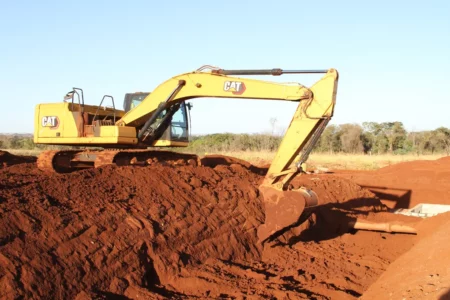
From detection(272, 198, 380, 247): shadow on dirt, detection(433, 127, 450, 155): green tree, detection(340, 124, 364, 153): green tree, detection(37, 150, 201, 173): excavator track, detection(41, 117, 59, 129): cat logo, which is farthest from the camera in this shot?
detection(340, 124, 364, 153): green tree

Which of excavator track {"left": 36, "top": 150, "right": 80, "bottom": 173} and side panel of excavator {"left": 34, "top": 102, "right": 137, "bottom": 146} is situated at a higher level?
side panel of excavator {"left": 34, "top": 102, "right": 137, "bottom": 146}

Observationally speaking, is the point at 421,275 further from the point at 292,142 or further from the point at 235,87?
the point at 235,87

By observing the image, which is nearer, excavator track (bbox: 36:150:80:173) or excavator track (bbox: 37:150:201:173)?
excavator track (bbox: 37:150:201:173)

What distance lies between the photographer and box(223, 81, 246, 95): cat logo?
9.24m

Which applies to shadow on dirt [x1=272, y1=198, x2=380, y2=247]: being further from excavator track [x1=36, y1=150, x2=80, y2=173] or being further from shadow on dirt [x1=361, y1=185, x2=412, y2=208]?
excavator track [x1=36, y1=150, x2=80, y2=173]

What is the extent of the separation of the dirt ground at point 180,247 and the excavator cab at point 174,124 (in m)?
2.38

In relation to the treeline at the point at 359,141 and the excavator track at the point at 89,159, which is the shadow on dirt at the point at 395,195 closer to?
the excavator track at the point at 89,159

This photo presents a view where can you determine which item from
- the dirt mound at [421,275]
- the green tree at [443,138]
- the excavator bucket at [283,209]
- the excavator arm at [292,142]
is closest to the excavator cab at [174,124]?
the excavator arm at [292,142]

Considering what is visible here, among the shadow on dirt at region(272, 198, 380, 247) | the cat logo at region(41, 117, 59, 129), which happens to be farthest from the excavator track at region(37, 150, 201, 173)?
the shadow on dirt at region(272, 198, 380, 247)

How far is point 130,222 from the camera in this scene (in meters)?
6.63

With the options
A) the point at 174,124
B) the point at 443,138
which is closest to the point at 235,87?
the point at 174,124

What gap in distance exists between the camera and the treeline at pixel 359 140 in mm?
42219

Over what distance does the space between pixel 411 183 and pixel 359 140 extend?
29451mm

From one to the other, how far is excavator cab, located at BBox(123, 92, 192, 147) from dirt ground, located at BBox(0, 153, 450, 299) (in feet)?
7.80
